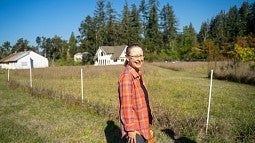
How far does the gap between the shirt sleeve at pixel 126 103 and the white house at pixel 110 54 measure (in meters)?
53.2

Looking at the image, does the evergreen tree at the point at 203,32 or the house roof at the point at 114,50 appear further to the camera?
the evergreen tree at the point at 203,32

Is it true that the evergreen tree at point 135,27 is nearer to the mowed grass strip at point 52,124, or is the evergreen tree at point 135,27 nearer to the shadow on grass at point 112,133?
the mowed grass strip at point 52,124

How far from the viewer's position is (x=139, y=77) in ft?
11.8

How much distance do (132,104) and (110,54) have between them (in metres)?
55.3

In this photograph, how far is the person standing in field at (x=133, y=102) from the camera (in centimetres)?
333

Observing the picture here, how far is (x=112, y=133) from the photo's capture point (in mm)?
A: 6469

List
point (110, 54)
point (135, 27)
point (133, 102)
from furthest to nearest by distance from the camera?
1. point (135, 27)
2. point (110, 54)
3. point (133, 102)

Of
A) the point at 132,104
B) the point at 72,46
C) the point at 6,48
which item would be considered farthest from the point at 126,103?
the point at 6,48

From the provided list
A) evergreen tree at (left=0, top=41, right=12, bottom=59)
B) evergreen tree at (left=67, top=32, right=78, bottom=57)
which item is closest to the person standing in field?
evergreen tree at (left=67, top=32, right=78, bottom=57)

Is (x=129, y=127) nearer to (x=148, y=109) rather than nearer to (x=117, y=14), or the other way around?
(x=148, y=109)

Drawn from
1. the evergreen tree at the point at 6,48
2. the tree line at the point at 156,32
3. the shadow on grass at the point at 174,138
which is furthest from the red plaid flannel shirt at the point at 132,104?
the evergreen tree at the point at 6,48

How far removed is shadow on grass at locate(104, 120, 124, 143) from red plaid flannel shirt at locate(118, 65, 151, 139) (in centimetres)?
257

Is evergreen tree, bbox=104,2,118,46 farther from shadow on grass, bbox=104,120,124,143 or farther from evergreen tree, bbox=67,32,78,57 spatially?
shadow on grass, bbox=104,120,124,143

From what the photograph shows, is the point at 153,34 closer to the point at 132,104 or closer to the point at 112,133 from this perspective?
the point at 112,133
